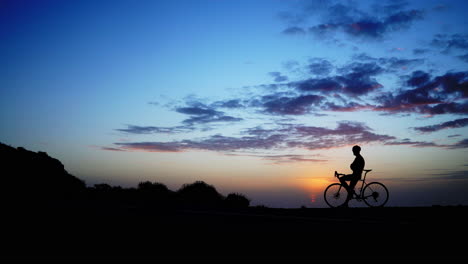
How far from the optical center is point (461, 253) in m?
4.28

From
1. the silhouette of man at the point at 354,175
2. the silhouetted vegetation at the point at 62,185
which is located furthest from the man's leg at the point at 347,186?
the silhouetted vegetation at the point at 62,185

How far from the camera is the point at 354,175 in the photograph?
45.5ft

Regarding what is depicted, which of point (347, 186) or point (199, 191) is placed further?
point (199, 191)

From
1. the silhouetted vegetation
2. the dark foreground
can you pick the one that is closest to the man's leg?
the silhouetted vegetation

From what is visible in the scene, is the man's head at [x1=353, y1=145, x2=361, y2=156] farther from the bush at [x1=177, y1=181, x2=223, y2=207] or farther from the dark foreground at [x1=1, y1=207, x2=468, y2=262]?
the bush at [x1=177, y1=181, x2=223, y2=207]

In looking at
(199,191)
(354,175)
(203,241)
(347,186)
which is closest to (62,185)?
(199,191)

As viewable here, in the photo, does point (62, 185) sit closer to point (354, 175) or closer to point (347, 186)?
point (347, 186)

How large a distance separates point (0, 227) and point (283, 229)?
4.36m

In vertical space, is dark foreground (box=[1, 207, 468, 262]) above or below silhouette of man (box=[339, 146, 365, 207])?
below

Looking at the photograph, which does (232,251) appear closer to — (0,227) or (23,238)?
(23,238)

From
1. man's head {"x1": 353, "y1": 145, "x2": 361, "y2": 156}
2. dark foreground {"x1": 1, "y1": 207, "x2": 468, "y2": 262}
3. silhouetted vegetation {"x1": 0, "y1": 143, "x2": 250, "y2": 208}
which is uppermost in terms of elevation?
man's head {"x1": 353, "y1": 145, "x2": 361, "y2": 156}

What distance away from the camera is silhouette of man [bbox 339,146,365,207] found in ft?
44.6

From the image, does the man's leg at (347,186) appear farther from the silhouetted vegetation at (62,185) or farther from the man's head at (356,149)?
the silhouetted vegetation at (62,185)

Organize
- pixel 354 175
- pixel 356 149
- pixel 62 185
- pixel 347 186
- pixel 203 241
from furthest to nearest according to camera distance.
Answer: pixel 62 185 < pixel 347 186 < pixel 354 175 < pixel 356 149 < pixel 203 241
